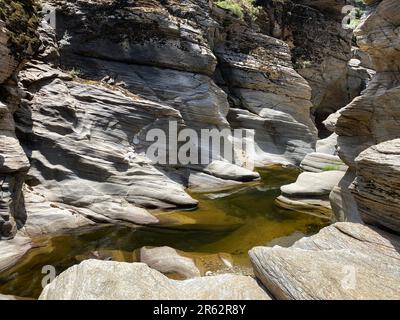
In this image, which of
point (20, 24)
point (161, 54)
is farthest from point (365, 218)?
point (161, 54)

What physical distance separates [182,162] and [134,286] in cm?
1593

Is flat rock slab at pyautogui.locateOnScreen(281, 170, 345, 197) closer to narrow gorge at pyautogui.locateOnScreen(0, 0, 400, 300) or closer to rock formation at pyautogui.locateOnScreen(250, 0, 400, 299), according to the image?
narrow gorge at pyautogui.locateOnScreen(0, 0, 400, 300)

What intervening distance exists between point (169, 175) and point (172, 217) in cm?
525

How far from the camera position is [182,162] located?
22.4 meters

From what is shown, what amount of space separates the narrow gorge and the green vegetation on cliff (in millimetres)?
68

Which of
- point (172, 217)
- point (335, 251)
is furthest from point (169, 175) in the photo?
point (335, 251)

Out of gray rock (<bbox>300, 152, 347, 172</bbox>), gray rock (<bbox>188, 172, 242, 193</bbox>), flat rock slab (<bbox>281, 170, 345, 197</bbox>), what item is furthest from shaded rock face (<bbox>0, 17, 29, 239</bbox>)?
gray rock (<bbox>300, 152, 347, 172</bbox>)

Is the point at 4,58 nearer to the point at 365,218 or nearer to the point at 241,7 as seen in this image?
the point at 365,218

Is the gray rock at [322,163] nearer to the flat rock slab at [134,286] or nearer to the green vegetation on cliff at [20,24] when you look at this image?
the flat rock slab at [134,286]

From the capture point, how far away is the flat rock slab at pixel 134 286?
21.0 feet

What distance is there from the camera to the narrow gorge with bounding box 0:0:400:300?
24.9 feet

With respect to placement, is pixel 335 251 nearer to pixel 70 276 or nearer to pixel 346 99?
pixel 70 276

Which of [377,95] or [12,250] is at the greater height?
[377,95]

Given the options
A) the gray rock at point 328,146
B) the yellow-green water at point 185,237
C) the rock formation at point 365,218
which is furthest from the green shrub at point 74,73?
the gray rock at point 328,146
